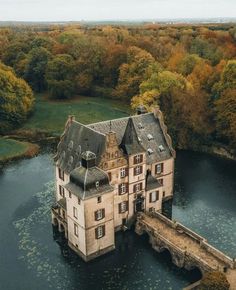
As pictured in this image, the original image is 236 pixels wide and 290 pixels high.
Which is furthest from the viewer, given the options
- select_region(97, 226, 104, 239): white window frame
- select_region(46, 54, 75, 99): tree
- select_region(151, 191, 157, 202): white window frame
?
select_region(46, 54, 75, 99): tree

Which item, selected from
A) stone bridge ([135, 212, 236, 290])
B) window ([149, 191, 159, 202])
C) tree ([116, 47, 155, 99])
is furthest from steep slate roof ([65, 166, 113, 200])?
tree ([116, 47, 155, 99])

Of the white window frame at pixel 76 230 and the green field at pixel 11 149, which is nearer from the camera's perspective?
the white window frame at pixel 76 230

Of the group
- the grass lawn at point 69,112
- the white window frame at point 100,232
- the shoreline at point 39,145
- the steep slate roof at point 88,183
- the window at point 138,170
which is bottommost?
the shoreline at point 39,145

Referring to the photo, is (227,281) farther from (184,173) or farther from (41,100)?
(41,100)

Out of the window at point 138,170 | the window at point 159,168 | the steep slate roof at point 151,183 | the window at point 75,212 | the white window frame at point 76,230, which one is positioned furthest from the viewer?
the window at point 159,168

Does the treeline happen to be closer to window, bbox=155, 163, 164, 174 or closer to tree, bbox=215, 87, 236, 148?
tree, bbox=215, 87, 236, 148

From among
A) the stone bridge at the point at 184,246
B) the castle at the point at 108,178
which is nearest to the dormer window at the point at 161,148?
the castle at the point at 108,178

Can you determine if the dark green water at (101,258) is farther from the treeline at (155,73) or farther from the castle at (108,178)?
the treeline at (155,73)
